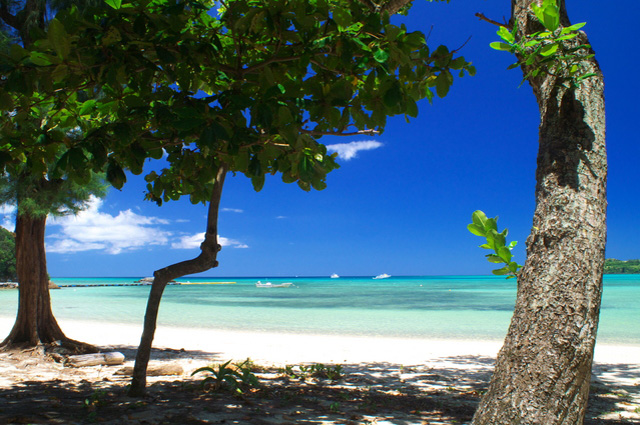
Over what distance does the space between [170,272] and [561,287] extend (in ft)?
10.4

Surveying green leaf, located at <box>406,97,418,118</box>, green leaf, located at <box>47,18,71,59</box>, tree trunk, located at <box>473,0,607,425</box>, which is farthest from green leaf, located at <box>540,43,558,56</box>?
green leaf, located at <box>47,18,71,59</box>

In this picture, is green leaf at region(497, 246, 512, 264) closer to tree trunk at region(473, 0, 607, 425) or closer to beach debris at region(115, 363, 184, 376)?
tree trunk at region(473, 0, 607, 425)

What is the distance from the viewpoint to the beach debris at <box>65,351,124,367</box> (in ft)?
20.8

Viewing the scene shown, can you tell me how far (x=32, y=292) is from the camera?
7238 mm

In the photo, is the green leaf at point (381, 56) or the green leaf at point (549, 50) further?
the green leaf at point (381, 56)

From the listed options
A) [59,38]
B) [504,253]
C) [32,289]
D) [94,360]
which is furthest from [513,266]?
[32,289]

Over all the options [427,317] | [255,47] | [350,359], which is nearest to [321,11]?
[255,47]

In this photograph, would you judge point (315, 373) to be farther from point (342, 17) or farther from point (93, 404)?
point (342, 17)

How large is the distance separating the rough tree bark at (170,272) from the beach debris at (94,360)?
268 centimetres

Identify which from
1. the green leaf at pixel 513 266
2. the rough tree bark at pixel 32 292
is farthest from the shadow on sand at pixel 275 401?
the green leaf at pixel 513 266

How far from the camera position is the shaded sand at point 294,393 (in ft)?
12.1

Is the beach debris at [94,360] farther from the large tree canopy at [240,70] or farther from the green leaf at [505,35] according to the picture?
the green leaf at [505,35]

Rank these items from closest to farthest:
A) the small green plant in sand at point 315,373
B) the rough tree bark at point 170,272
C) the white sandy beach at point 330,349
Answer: the rough tree bark at point 170,272
the small green plant in sand at point 315,373
the white sandy beach at point 330,349

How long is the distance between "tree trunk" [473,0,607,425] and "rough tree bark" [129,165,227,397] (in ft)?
8.88
